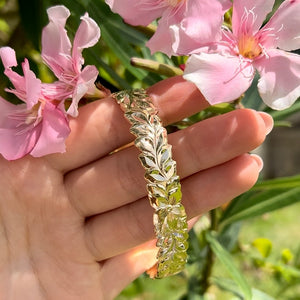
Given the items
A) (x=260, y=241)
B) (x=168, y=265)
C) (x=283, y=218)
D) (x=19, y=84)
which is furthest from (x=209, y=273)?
(x=283, y=218)

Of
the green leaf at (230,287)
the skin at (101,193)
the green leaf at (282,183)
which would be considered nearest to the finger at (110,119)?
the skin at (101,193)

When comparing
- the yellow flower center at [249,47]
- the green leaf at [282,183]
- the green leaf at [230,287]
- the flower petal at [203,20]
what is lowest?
the green leaf at [230,287]

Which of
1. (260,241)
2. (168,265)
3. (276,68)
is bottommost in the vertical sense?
(260,241)

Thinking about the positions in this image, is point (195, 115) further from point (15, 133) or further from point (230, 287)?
point (230, 287)

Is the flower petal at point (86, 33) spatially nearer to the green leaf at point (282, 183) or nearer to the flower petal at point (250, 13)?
the flower petal at point (250, 13)

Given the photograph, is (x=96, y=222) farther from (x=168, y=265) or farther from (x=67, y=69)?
(x=67, y=69)

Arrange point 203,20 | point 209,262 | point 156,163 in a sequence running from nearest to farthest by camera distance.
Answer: point 203,20 < point 156,163 < point 209,262

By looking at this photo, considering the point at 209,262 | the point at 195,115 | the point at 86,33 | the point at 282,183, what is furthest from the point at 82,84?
the point at 209,262
